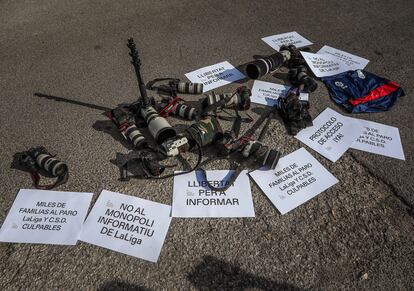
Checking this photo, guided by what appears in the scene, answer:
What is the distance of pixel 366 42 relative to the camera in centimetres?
409

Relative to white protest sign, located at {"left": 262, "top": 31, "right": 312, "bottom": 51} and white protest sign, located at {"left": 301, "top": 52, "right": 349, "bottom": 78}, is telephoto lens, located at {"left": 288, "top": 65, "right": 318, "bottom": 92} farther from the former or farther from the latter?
white protest sign, located at {"left": 262, "top": 31, "right": 312, "bottom": 51}

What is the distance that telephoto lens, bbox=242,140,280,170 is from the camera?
2354 millimetres

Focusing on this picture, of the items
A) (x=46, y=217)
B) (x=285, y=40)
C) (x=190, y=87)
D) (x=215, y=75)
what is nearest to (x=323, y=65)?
(x=285, y=40)

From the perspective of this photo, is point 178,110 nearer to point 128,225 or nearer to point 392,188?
point 128,225

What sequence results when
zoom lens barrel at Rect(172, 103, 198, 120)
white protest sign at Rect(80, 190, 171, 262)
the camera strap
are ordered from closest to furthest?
1. white protest sign at Rect(80, 190, 171, 262)
2. the camera strap
3. zoom lens barrel at Rect(172, 103, 198, 120)

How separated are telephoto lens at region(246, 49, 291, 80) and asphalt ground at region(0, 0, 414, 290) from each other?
218mm

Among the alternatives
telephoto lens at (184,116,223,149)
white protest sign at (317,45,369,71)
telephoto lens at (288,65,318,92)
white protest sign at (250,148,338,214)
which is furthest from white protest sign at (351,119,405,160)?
telephoto lens at (184,116,223,149)

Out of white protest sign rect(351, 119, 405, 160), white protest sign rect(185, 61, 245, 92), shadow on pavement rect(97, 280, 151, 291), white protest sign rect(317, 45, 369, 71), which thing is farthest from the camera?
white protest sign rect(317, 45, 369, 71)

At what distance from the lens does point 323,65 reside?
3.54 metres

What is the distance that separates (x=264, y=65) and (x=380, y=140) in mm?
1392

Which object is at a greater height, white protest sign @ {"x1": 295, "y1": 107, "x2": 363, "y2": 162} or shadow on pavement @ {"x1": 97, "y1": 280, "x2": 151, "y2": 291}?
white protest sign @ {"x1": 295, "y1": 107, "x2": 363, "y2": 162}

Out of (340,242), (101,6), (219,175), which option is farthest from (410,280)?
(101,6)

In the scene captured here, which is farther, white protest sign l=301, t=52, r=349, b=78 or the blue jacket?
white protest sign l=301, t=52, r=349, b=78

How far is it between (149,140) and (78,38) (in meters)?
2.39
